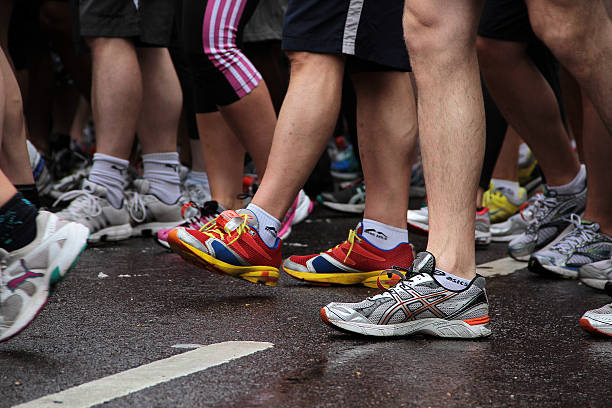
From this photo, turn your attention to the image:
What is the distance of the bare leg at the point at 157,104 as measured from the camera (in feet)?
13.5

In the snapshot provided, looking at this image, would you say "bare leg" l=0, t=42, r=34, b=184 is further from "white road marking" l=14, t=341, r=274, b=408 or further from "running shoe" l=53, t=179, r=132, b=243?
"white road marking" l=14, t=341, r=274, b=408

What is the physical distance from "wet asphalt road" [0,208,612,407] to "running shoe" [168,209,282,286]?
0.08 meters

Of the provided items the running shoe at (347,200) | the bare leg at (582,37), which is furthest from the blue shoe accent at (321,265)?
the running shoe at (347,200)

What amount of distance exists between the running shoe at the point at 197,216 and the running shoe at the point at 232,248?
2.26 ft

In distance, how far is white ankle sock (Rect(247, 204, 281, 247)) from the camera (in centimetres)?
252

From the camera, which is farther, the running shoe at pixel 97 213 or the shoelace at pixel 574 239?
A: the running shoe at pixel 97 213

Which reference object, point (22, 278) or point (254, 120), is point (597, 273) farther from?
point (22, 278)

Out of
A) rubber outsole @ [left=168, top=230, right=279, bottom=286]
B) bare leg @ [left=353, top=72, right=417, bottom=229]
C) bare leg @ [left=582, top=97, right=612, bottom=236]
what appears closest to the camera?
rubber outsole @ [left=168, top=230, right=279, bottom=286]

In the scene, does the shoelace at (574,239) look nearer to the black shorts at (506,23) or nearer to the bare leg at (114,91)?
the black shorts at (506,23)

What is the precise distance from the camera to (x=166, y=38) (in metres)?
3.92

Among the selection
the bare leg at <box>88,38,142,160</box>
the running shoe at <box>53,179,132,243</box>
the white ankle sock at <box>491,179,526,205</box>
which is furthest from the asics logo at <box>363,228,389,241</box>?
the white ankle sock at <box>491,179,526,205</box>

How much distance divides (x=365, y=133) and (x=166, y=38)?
1.51 m

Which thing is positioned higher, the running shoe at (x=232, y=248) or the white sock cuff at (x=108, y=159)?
the running shoe at (x=232, y=248)

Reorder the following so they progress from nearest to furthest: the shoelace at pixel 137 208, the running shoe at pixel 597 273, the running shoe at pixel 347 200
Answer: the running shoe at pixel 597 273 → the shoelace at pixel 137 208 → the running shoe at pixel 347 200
